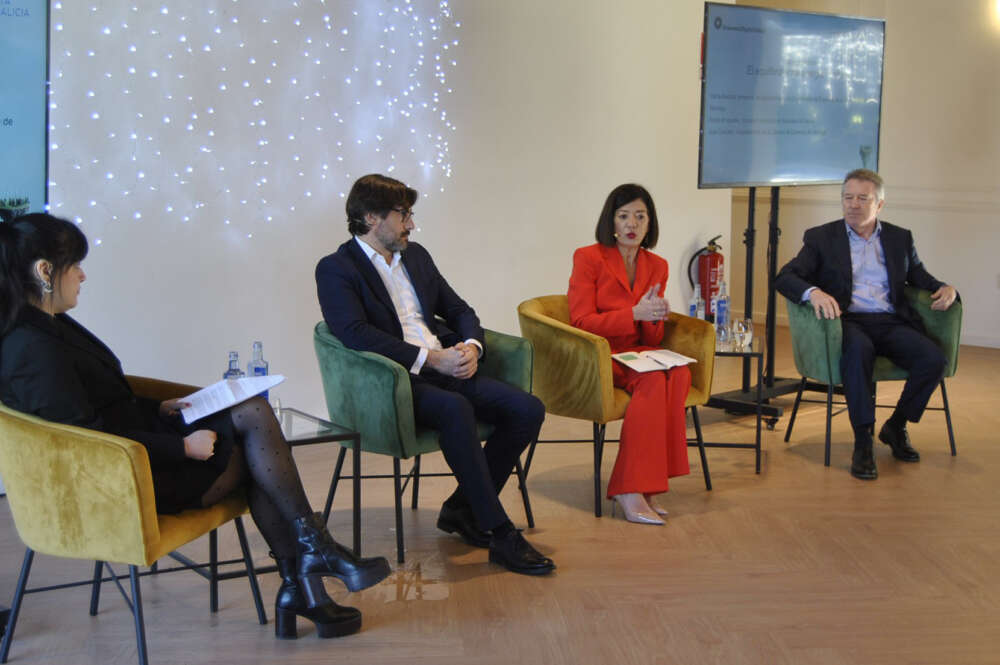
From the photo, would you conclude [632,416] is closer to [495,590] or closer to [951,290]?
[495,590]

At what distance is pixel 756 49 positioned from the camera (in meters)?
5.18

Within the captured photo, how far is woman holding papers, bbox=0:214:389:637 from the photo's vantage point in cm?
256

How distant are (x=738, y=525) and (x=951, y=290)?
1704 millimetres

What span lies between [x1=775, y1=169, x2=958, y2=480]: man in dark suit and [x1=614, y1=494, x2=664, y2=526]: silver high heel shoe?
1.18 meters

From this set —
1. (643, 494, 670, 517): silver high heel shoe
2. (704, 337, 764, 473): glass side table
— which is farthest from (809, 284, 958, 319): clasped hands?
(643, 494, 670, 517): silver high heel shoe

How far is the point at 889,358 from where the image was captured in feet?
15.5

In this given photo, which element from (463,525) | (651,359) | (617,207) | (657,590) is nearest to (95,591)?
(463,525)

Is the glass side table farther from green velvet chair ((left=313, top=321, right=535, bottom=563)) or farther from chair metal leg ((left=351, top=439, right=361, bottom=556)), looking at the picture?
chair metal leg ((left=351, top=439, right=361, bottom=556))

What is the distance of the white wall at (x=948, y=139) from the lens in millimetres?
7430

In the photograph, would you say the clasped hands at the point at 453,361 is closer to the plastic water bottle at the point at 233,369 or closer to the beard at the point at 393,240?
the beard at the point at 393,240

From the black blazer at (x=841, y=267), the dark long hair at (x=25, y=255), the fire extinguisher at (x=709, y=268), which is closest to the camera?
the dark long hair at (x=25, y=255)

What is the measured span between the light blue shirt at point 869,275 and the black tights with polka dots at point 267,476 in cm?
296

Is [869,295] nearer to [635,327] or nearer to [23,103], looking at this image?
[635,327]

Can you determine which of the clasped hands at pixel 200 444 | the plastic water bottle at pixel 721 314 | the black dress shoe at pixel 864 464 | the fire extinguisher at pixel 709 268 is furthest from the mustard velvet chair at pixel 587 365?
the fire extinguisher at pixel 709 268
